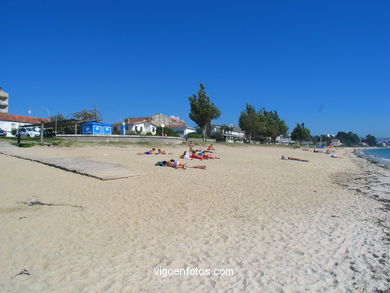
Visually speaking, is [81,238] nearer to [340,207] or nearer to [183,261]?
[183,261]

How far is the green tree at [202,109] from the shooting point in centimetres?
4497

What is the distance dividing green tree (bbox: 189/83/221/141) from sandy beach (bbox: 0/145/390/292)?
37611 mm

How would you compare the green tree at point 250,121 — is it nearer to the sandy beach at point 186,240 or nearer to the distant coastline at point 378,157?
the distant coastline at point 378,157

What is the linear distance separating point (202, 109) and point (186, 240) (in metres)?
41.6

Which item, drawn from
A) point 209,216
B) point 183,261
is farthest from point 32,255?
point 209,216

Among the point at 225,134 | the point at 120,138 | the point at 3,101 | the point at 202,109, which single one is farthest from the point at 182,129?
the point at 3,101

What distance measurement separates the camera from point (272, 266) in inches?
142

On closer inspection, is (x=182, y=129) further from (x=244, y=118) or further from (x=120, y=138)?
(x=120, y=138)

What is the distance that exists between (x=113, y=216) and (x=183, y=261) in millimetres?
2501

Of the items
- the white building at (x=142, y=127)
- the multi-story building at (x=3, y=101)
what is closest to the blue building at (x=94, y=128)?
the white building at (x=142, y=127)

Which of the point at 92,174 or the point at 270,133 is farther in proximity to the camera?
the point at 270,133

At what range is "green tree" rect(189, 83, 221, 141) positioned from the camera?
44969 millimetres

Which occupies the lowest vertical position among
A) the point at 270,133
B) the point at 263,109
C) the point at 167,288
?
the point at 167,288

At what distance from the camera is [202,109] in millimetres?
45000
